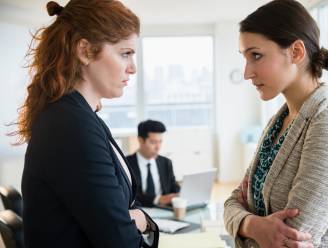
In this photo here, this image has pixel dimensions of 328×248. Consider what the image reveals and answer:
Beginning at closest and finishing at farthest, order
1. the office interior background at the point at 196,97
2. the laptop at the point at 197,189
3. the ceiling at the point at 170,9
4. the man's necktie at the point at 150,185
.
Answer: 1. the laptop at the point at 197,189
2. the man's necktie at the point at 150,185
3. the ceiling at the point at 170,9
4. the office interior background at the point at 196,97

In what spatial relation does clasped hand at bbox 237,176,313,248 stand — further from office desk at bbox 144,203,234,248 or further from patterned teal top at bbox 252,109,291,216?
office desk at bbox 144,203,234,248

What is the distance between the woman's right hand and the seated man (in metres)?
2.37

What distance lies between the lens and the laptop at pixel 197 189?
2.96m

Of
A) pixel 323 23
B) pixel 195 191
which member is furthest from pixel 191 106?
pixel 195 191

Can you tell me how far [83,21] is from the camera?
1.09 m

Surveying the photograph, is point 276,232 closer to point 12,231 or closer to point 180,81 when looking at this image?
point 12,231

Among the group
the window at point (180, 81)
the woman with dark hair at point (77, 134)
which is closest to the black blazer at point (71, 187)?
the woman with dark hair at point (77, 134)

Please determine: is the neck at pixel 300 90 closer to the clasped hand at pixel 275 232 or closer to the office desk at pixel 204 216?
the clasped hand at pixel 275 232

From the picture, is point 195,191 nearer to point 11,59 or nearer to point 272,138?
point 272,138

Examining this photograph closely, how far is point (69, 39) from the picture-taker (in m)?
1.09

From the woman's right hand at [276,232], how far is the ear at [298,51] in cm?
40

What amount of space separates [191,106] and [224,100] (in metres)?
0.62

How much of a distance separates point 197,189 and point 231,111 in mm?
4303

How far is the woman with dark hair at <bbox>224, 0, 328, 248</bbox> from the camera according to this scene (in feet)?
3.25
